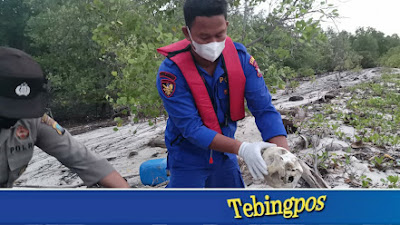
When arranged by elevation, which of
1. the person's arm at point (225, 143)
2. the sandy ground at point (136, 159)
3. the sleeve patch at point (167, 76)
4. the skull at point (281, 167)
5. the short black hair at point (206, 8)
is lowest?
the sandy ground at point (136, 159)

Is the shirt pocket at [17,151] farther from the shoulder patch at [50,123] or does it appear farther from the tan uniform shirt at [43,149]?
the shoulder patch at [50,123]

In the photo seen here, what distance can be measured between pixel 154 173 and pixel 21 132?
2514 millimetres

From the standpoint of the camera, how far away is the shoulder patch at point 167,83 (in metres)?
2.02

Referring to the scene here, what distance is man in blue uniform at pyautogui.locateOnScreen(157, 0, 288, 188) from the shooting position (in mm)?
1920

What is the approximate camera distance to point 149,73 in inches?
155

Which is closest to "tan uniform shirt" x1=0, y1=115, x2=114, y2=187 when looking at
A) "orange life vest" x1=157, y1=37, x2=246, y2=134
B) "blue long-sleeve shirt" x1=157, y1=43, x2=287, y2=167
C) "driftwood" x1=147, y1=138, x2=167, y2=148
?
"blue long-sleeve shirt" x1=157, y1=43, x2=287, y2=167

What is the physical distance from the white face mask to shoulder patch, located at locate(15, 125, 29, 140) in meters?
0.99

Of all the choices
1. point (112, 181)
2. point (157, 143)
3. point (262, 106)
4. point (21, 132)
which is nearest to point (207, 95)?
point (262, 106)

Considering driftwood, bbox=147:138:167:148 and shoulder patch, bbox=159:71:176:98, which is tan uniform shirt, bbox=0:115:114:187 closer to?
shoulder patch, bbox=159:71:176:98

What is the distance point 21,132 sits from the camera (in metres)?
1.58

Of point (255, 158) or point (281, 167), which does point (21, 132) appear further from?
point (281, 167)

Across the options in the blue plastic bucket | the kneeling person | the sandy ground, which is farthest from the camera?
the blue plastic bucket

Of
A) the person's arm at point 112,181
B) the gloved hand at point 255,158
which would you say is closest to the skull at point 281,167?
the gloved hand at point 255,158

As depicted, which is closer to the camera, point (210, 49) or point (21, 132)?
Result: point (21, 132)
